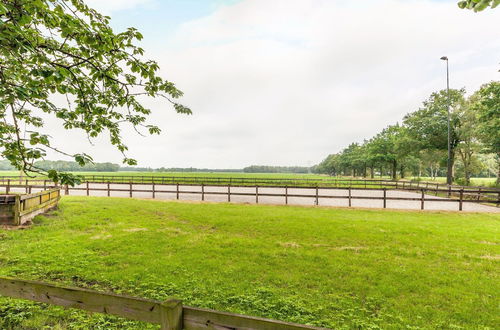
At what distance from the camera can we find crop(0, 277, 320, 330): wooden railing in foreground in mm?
1720

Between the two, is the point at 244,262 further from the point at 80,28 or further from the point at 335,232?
the point at 80,28

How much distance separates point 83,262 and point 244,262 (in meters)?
3.61

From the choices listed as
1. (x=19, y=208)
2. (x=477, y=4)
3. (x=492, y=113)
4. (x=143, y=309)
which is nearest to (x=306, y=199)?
(x=19, y=208)

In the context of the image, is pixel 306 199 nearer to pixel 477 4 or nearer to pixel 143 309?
pixel 477 4

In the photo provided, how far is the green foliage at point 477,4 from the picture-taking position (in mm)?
2612

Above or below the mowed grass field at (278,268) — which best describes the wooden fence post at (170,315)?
above

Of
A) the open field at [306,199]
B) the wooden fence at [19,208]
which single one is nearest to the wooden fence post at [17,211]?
the wooden fence at [19,208]

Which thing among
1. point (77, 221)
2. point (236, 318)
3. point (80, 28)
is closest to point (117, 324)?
point (236, 318)

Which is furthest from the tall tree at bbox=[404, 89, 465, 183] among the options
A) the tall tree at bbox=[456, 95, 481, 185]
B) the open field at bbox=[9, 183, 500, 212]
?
the open field at bbox=[9, 183, 500, 212]

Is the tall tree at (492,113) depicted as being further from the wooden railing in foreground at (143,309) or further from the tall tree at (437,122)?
the wooden railing in foreground at (143,309)

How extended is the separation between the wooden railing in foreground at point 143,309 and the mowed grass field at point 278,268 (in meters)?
1.41

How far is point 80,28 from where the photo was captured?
3.39 meters

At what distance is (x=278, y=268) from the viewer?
5164mm

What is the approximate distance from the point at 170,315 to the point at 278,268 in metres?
3.76
